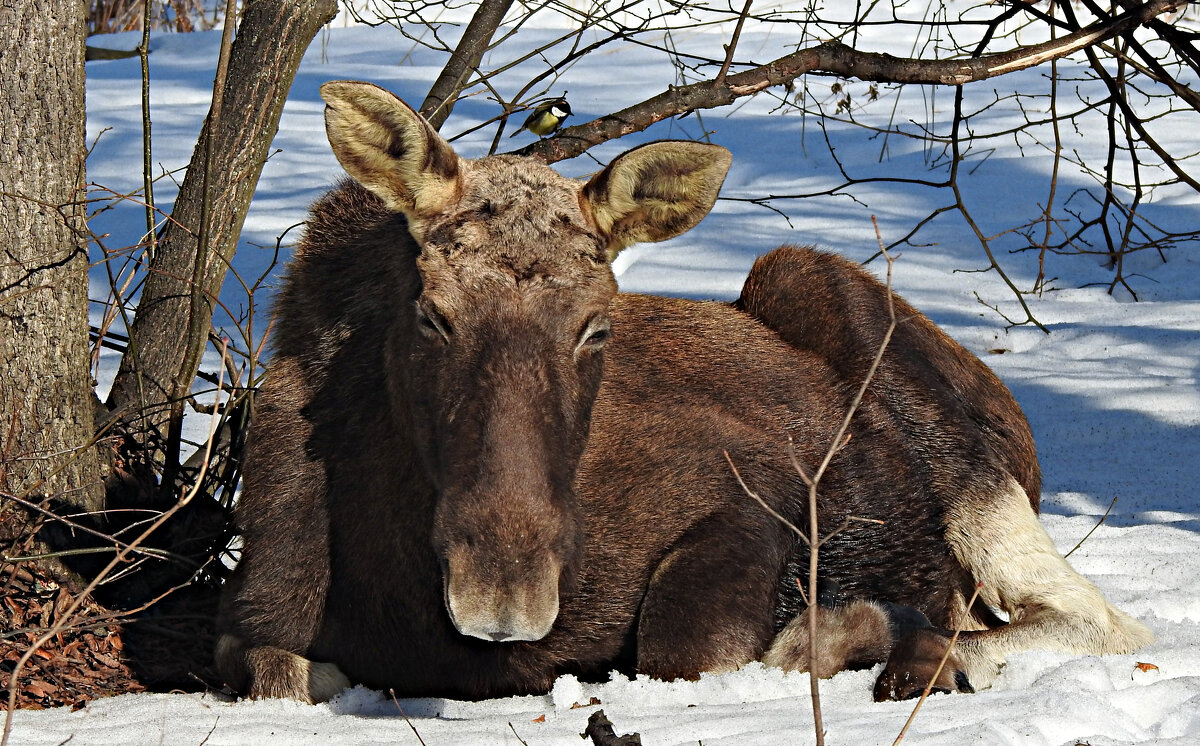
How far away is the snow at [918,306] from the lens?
3012 mm

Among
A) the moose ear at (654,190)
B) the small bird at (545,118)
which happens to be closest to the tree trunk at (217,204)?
the small bird at (545,118)

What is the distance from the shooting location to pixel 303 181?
9.61m

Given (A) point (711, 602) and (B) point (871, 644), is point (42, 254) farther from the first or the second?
(B) point (871, 644)

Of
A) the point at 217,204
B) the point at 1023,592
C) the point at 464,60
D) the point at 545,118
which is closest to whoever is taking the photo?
the point at 1023,592

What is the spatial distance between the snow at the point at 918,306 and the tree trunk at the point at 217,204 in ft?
4.24

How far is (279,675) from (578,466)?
1033mm

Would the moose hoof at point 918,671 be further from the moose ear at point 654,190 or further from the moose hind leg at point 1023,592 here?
the moose ear at point 654,190

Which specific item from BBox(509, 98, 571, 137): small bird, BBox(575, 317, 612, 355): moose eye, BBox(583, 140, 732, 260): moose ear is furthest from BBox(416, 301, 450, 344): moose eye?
BBox(509, 98, 571, 137): small bird

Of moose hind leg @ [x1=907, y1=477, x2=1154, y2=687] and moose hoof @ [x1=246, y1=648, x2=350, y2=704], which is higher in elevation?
moose hind leg @ [x1=907, y1=477, x2=1154, y2=687]

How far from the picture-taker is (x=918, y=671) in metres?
3.44

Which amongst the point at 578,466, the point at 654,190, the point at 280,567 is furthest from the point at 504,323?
the point at 280,567

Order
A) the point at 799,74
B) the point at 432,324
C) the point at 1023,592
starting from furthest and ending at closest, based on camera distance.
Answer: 1. the point at 799,74
2. the point at 1023,592
3. the point at 432,324

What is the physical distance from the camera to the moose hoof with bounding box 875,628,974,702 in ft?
11.1

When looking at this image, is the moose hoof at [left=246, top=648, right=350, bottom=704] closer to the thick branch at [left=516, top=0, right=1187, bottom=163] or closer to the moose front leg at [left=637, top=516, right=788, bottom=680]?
the moose front leg at [left=637, top=516, right=788, bottom=680]
